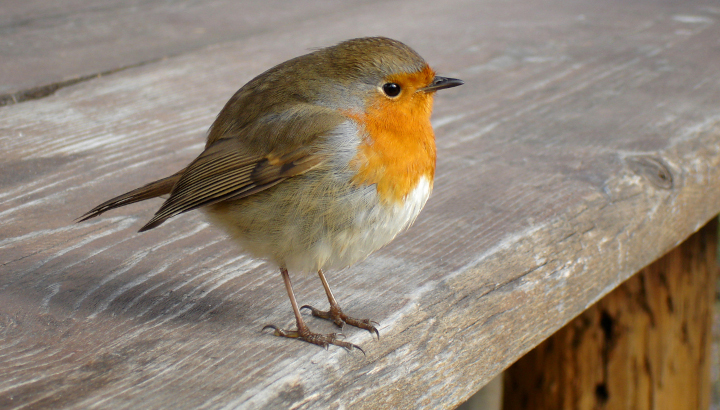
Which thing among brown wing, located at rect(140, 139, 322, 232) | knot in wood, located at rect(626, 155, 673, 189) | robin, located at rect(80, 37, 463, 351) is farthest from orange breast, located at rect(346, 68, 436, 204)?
knot in wood, located at rect(626, 155, 673, 189)

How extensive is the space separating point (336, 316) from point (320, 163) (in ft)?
1.10

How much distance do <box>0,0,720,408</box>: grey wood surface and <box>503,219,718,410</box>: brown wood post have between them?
0.49 meters

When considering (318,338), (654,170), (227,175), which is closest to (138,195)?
(227,175)

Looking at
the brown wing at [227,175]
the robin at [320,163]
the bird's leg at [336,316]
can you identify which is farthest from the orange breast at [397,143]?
the bird's leg at [336,316]

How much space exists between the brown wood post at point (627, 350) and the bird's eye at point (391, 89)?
1.13 meters

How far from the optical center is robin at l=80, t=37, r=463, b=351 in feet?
5.05

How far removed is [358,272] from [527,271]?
0.36 meters

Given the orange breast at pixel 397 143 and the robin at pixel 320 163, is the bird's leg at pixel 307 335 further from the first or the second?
the orange breast at pixel 397 143

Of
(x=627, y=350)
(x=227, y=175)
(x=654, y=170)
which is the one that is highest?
(x=227, y=175)

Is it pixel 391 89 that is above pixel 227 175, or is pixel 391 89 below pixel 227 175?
above

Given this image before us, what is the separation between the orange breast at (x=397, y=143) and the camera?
1589 millimetres

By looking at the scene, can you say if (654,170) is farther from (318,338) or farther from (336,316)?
(318,338)

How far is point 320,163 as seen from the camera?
1.58 meters

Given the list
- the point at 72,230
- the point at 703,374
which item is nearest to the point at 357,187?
the point at 72,230
